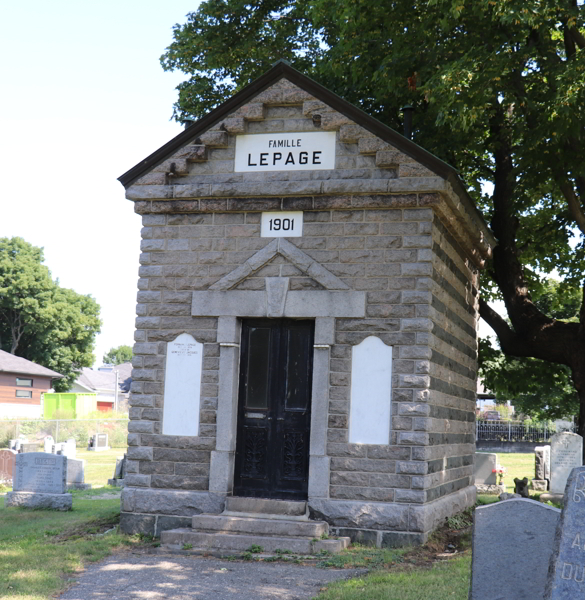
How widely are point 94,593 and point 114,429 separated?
105ft

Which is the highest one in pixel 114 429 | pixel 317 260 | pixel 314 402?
pixel 317 260

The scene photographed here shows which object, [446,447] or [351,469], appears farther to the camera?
[446,447]

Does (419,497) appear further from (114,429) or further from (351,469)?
(114,429)

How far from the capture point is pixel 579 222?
1470cm

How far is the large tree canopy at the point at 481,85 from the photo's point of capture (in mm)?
12102

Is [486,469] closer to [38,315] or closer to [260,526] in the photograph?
[260,526]

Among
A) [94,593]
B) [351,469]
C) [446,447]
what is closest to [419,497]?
[351,469]

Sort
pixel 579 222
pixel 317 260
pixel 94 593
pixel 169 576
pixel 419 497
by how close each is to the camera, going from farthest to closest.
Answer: pixel 579 222
pixel 317 260
pixel 419 497
pixel 169 576
pixel 94 593

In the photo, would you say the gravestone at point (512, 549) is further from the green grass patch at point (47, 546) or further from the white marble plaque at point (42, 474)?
the white marble plaque at point (42, 474)

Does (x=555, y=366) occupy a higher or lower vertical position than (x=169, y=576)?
higher

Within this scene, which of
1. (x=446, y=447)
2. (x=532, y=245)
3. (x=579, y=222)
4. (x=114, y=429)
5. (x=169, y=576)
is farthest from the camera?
(x=114, y=429)

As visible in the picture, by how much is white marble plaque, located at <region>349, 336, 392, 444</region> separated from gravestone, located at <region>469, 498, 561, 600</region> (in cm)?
376

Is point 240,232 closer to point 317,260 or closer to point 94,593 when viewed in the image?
point 317,260

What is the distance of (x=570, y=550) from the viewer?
5.04m
